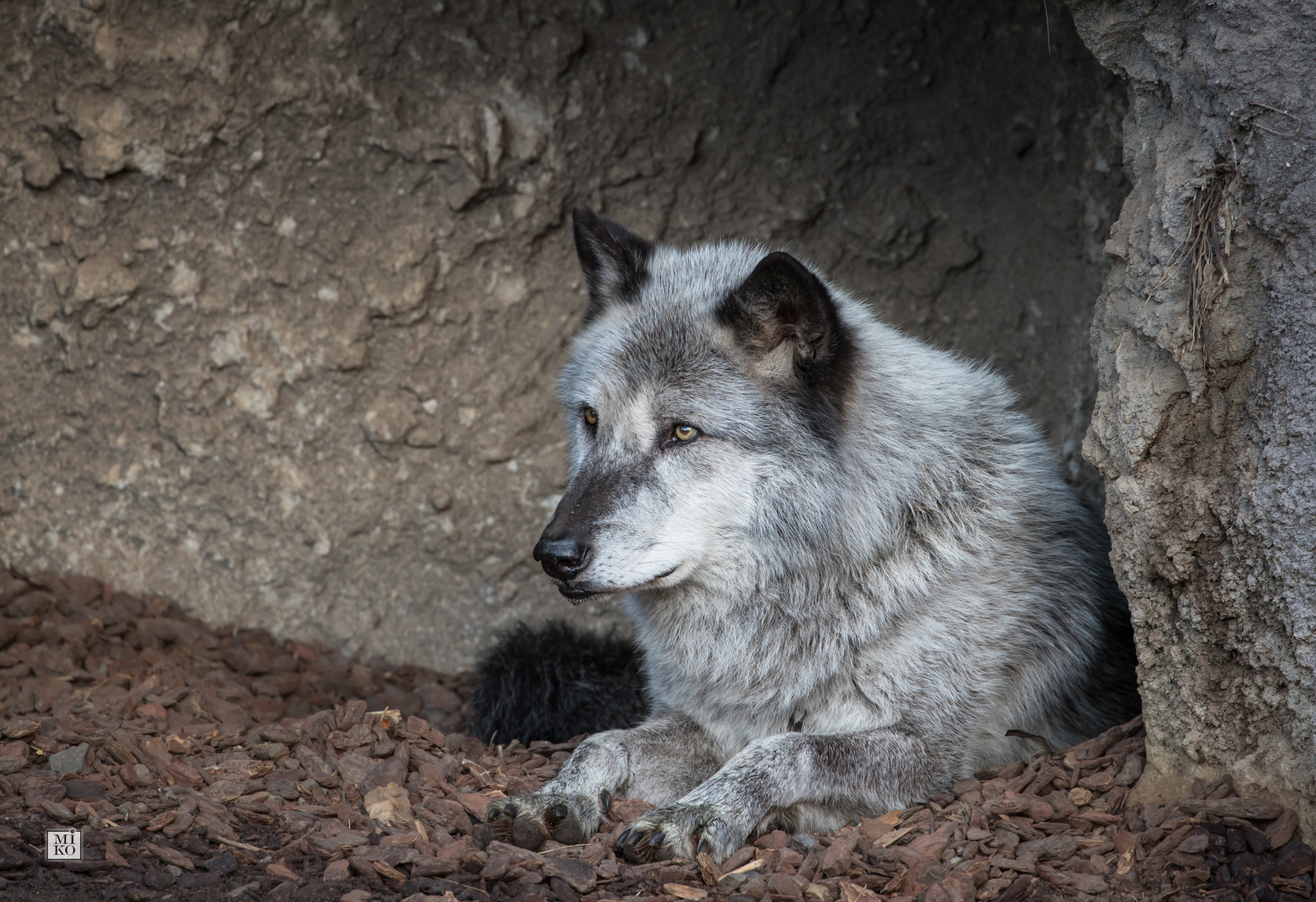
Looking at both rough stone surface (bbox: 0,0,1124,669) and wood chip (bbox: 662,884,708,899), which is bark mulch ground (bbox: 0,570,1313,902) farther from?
rough stone surface (bbox: 0,0,1124,669)

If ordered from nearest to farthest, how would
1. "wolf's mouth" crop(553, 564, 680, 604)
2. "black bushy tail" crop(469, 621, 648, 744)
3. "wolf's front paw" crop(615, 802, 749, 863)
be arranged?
"wolf's front paw" crop(615, 802, 749, 863) < "wolf's mouth" crop(553, 564, 680, 604) < "black bushy tail" crop(469, 621, 648, 744)

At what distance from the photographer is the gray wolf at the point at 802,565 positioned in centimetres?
317

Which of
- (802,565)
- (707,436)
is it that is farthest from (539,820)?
(707,436)

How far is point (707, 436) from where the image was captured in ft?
10.8

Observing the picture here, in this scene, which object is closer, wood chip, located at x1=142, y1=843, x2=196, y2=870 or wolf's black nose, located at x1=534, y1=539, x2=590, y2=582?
wood chip, located at x1=142, y1=843, x2=196, y2=870

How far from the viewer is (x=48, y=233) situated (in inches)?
184

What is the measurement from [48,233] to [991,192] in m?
4.42

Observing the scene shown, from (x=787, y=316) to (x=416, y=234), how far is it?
7.73ft

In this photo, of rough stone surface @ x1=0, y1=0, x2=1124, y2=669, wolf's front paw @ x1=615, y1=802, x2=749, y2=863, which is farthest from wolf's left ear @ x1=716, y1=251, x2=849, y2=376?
rough stone surface @ x1=0, y1=0, x2=1124, y2=669

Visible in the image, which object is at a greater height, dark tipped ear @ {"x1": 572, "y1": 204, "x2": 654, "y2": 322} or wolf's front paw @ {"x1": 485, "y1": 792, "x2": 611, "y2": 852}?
dark tipped ear @ {"x1": 572, "y1": 204, "x2": 654, "y2": 322}

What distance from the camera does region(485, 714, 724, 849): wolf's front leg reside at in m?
3.12

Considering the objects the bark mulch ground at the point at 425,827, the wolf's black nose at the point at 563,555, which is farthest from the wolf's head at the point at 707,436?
the bark mulch ground at the point at 425,827

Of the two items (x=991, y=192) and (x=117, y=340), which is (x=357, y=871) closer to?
(x=117, y=340)

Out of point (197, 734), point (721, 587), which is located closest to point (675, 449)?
point (721, 587)
